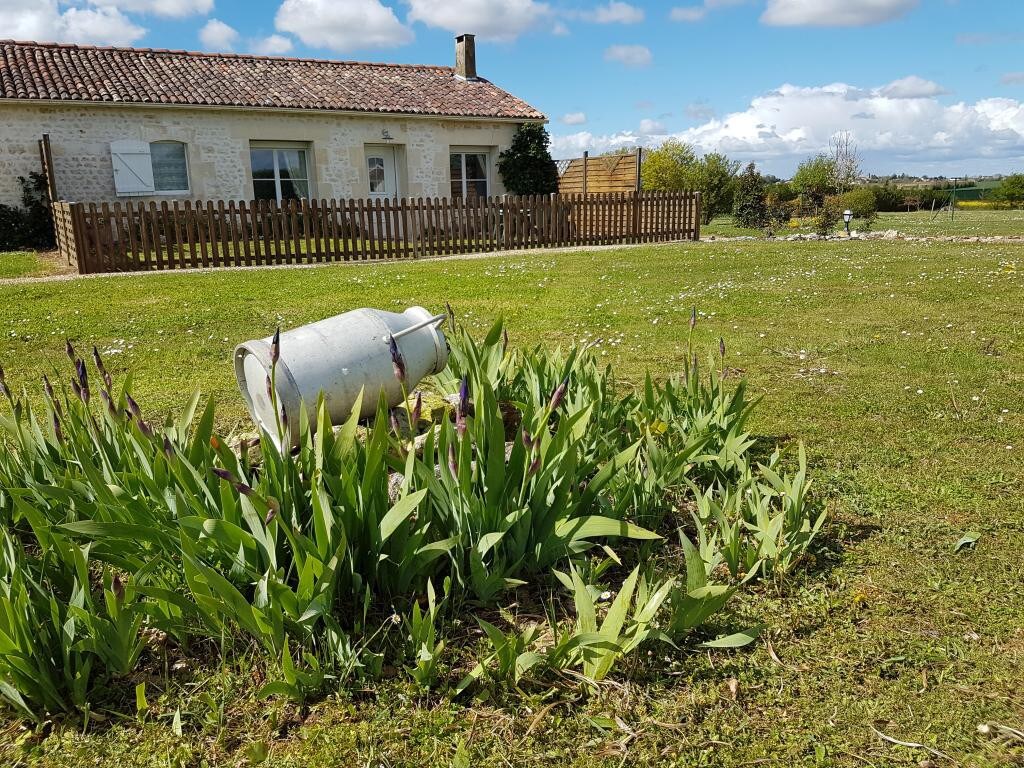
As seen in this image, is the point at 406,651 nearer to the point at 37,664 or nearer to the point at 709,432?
the point at 37,664

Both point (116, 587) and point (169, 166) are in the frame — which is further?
point (169, 166)

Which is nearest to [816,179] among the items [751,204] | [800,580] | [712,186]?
[712,186]

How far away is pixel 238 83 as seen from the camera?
19500 millimetres

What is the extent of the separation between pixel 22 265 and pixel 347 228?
18.4 ft

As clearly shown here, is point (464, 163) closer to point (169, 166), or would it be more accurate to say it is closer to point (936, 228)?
point (169, 166)

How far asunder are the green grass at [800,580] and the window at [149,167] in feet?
34.9

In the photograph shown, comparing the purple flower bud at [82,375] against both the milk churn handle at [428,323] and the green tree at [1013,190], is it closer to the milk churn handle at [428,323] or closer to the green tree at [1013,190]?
the milk churn handle at [428,323]

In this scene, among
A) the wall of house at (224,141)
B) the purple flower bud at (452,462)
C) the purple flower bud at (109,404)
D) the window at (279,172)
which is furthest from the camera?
the window at (279,172)

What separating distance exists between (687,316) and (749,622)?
17.2 feet

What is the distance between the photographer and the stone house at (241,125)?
17.2 meters

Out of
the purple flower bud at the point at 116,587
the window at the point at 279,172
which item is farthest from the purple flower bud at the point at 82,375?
the window at the point at 279,172

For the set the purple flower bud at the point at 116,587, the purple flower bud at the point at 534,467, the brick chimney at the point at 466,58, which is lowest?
the purple flower bud at the point at 116,587

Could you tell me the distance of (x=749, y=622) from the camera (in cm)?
248

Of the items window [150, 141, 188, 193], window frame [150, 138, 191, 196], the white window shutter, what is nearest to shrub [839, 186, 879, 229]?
window frame [150, 138, 191, 196]
